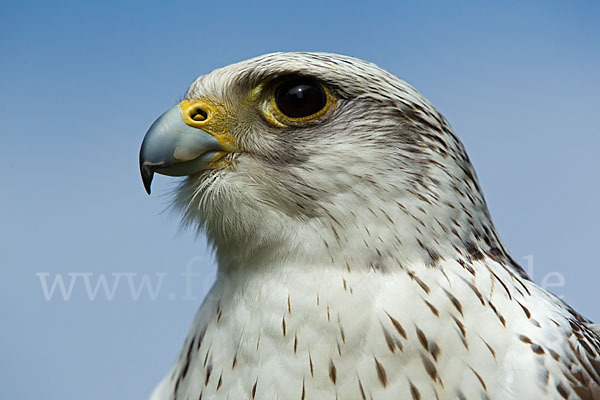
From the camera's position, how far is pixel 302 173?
2684 mm

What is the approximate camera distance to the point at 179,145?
270cm

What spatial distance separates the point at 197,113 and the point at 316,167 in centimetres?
56

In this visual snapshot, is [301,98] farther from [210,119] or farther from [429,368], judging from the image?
[429,368]

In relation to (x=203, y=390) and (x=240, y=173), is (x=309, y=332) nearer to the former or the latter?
(x=203, y=390)

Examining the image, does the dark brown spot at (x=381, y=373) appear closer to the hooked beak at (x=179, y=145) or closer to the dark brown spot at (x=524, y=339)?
the dark brown spot at (x=524, y=339)

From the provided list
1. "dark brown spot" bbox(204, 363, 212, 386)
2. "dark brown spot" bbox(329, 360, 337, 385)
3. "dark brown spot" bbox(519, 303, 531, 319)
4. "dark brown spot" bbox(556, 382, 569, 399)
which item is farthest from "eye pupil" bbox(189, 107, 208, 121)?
"dark brown spot" bbox(556, 382, 569, 399)

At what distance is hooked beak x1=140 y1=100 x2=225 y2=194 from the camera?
267 centimetres

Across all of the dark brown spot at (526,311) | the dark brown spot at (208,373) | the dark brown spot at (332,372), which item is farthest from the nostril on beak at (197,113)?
the dark brown spot at (526,311)

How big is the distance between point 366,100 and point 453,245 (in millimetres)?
698

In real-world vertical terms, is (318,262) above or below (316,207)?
below

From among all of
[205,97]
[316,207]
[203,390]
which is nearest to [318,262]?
[316,207]

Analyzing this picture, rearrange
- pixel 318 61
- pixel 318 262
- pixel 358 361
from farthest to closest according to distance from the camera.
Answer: pixel 318 61 < pixel 318 262 < pixel 358 361

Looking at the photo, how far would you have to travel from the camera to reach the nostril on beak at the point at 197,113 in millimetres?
2820

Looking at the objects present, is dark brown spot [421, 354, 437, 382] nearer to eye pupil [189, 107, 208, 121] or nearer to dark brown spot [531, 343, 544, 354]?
dark brown spot [531, 343, 544, 354]
